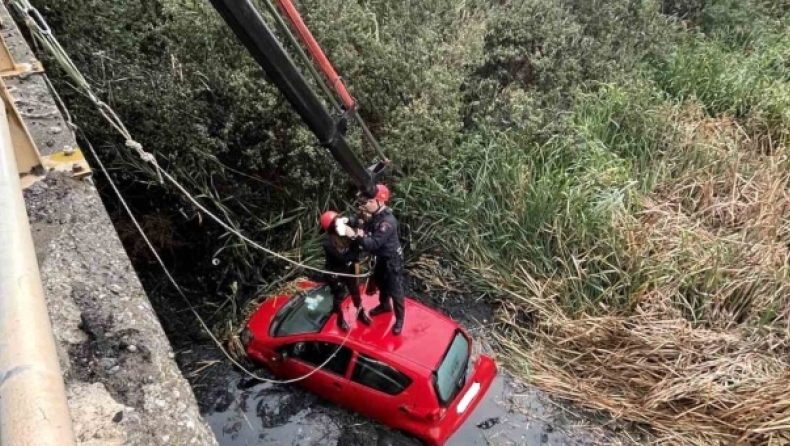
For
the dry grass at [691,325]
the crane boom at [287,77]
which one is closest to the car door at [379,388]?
the crane boom at [287,77]

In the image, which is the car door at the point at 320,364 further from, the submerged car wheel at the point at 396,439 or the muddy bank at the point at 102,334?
the muddy bank at the point at 102,334

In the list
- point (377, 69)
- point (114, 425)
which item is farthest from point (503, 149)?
point (114, 425)

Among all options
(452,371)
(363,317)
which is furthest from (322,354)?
(452,371)

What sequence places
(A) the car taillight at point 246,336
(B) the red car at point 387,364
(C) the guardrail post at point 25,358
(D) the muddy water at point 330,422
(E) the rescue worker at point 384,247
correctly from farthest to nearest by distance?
1. (A) the car taillight at point 246,336
2. (D) the muddy water at point 330,422
3. (B) the red car at point 387,364
4. (E) the rescue worker at point 384,247
5. (C) the guardrail post at point 25,358

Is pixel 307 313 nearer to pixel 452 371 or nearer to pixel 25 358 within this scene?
pixel 452 371

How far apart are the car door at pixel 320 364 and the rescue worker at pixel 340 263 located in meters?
0.24

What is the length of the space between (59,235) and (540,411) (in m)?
4.48

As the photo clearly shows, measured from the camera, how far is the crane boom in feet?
12.9

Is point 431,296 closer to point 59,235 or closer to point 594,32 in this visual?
point 59,235

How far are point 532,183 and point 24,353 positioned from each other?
6757 mm

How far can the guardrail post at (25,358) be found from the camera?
3.62ft

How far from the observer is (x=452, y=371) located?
18.3 feet

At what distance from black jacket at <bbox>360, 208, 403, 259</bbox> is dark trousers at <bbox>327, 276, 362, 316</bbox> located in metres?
0.46

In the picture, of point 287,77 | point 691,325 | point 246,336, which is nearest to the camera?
point 287,77
